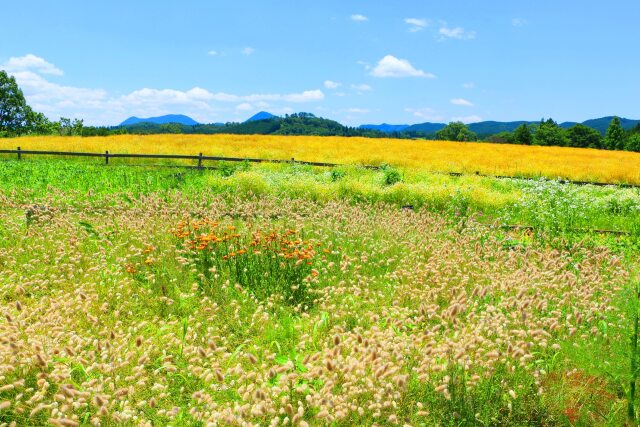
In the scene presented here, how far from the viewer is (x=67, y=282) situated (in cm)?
714

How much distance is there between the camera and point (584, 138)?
9350 cm

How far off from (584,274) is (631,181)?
76.1 ft

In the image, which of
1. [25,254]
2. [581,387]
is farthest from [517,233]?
[25,254]

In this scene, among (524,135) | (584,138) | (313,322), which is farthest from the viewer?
(524,135)

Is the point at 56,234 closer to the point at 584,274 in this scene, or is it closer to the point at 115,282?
the point at 115,282

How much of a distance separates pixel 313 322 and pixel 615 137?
9840cm

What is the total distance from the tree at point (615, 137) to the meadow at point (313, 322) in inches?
3405

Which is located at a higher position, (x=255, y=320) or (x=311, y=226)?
(x=311, y=226)

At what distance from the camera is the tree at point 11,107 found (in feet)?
251

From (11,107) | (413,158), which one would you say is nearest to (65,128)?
(11,107)

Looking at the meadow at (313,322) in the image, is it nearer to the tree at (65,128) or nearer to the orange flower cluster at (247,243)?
the orange flower cluster at (247,243)

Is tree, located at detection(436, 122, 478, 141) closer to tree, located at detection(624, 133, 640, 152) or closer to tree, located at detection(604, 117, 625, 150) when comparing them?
tree, located at detection(604, 117, 625, 150)

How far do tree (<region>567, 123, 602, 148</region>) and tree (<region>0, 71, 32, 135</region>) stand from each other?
329 feet

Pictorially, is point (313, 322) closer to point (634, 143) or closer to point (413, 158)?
point (413, 158)
